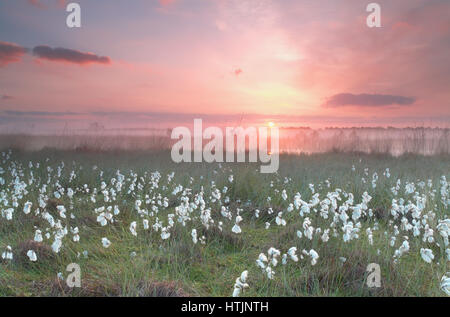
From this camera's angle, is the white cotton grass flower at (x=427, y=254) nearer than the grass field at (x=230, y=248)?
Yes

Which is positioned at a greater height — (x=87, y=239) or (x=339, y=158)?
(x=339, y=158)

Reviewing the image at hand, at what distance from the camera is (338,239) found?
14.5 ft

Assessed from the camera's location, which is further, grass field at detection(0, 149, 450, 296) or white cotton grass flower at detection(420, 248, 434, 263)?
grass field at detection(0, 149, 450, 296)

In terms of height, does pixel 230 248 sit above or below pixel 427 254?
below

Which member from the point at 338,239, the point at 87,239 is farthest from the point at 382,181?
the point at 87,239

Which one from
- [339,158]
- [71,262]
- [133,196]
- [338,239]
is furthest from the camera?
[339,158]

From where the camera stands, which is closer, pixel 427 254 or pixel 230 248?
pixel 427 254
